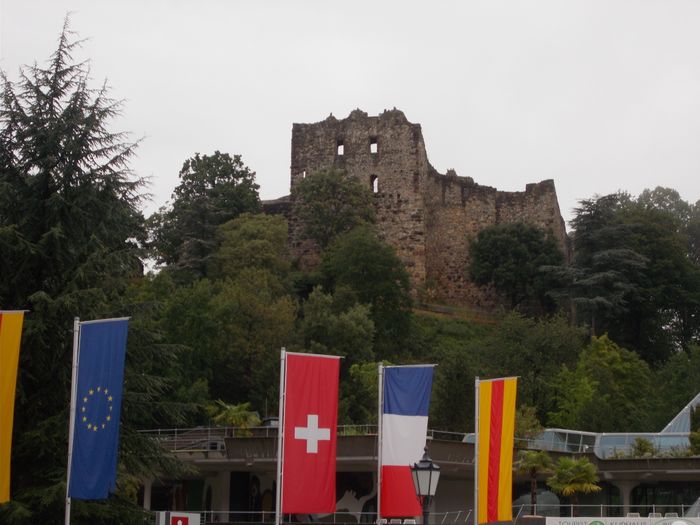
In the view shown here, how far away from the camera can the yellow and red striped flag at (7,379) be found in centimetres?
2541

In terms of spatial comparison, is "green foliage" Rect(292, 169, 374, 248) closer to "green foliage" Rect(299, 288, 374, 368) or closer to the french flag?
"green foliage" Rect(299, 288, 374, 368)

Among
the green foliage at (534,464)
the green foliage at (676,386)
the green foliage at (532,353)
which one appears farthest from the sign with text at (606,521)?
the green foliage at (532,353)

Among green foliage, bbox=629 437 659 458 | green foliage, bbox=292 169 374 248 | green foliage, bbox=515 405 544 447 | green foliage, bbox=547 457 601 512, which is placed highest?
green foliage, bbox=292 169 374 248

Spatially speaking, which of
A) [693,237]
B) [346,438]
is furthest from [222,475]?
[693,237]

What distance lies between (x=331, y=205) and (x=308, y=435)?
169 ft

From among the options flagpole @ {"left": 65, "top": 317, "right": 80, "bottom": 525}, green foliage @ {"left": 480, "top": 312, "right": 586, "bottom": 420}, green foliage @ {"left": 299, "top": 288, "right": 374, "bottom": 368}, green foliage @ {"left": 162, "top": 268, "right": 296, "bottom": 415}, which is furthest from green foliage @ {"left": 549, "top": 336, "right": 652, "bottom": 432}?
flagpole @ {"left": 65, "top": 317, "right": 80, "bottom": 525}

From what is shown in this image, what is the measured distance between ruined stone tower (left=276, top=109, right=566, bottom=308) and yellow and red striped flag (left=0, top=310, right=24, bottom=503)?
56030 millimetres

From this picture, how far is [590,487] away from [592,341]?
27975 millimetres

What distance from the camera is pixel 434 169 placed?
87.0 metres

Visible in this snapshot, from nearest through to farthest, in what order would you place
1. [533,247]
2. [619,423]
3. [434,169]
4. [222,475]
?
[222,475] < [619,423] < [533,247] < [434,169]

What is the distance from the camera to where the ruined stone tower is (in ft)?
269

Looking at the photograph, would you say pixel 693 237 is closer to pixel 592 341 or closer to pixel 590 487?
pixel 592 341

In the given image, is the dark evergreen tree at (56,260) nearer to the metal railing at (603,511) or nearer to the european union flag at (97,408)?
the european union flag at (97,408)

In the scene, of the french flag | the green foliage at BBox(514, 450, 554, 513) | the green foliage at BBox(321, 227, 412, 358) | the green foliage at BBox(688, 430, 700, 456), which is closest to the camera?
the french flag
